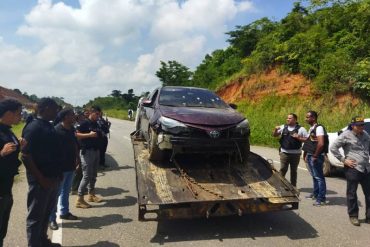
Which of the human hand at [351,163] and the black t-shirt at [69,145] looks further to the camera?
the human hand at [351,163]

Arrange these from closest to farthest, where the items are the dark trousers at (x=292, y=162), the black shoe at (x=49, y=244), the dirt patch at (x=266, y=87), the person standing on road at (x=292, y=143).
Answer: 1. the black shoe at (x=49, y=244)
2. the person standing on road at (x=292, y=143)
3. the dark trousers at (x=292, y=162)
4. the dirt patch at (x=266, y=87)

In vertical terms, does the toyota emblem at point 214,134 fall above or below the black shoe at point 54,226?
above

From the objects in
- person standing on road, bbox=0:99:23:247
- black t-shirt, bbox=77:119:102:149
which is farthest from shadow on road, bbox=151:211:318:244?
black t-shirt, bbox=77:119:102:149

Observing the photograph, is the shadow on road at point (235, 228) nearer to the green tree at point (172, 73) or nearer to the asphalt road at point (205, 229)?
the asphalt road at point (205, 229)

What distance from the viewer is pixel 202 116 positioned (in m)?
6.64

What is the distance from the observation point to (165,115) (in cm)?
662

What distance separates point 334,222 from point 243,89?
24666 mm

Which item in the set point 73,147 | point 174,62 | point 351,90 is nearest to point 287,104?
point 351,90

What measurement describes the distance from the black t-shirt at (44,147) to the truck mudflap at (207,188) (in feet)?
4.33

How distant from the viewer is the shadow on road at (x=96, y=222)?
6.25 m

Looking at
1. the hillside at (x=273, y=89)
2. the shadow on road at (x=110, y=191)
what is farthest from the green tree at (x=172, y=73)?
the shadow on road at (x=110, y=191)

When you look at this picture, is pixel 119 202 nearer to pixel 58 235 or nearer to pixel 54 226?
pixel 54 226

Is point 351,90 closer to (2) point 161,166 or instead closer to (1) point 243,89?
(1) point 243,89

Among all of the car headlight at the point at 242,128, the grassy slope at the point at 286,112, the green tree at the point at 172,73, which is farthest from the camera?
the green tree at the point at 172,73
